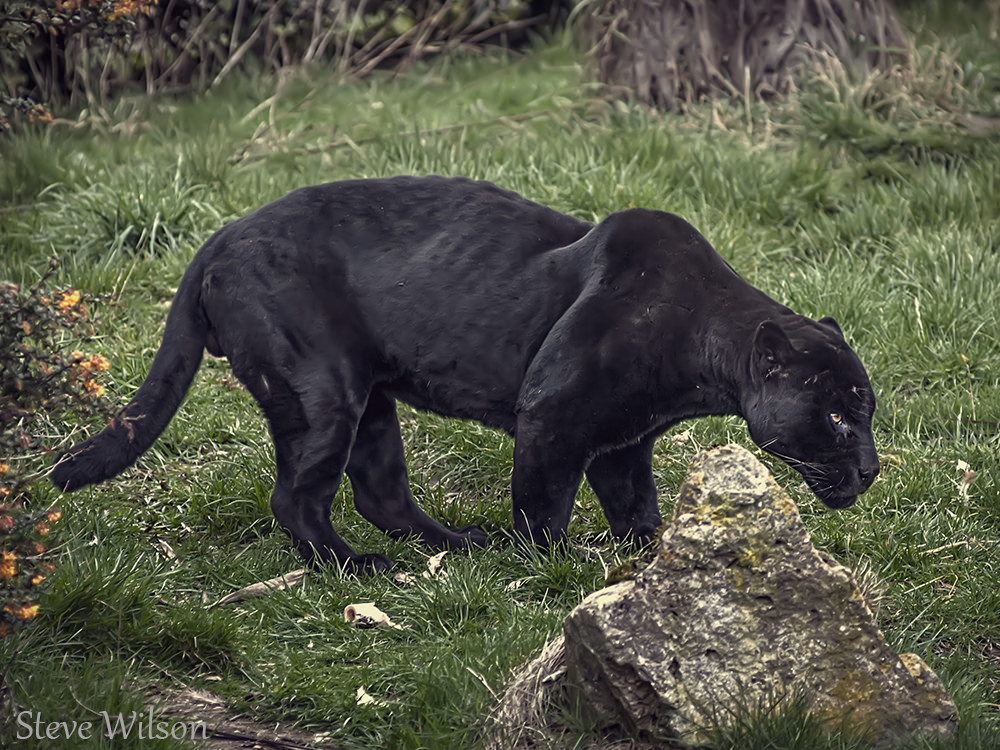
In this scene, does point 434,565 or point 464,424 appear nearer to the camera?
point 434,565

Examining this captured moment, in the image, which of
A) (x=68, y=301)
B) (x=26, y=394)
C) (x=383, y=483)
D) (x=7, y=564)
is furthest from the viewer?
(x=383, y=483)

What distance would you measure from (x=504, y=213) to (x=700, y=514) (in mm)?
1581

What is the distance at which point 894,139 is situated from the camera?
7.34 metres

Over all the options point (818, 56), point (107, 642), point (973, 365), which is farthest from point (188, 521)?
point (818, 56)

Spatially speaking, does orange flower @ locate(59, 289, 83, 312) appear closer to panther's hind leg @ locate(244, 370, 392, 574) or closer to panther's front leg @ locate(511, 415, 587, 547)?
panther's hind leg @ locate(244, 370, 392, 574)

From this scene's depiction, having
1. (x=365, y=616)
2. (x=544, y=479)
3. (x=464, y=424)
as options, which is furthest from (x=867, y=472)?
→ (x=464, y=424)

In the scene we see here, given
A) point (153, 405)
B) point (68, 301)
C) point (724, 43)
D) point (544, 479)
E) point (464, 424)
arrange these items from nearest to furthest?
1. point (68, 301)
2. point (544, 479)
3. point (153, 405)
4. point (464, 424)
5. point (724, 43)

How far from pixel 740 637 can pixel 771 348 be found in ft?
3.31

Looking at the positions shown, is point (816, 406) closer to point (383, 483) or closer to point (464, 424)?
Result: point (383, 483)

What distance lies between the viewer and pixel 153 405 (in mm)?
4078

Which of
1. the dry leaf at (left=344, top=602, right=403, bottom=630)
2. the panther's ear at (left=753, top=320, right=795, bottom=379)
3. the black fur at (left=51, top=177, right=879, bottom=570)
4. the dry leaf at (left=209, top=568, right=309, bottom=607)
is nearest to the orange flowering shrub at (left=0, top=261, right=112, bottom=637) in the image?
the black fur at (left=51, top=177, right=879, bottom=570)

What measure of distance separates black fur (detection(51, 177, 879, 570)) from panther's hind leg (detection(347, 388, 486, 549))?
0.28 ft

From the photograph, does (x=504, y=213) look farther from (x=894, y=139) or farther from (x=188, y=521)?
(x=894, y=139)

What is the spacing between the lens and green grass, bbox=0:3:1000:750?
3.48 meters
